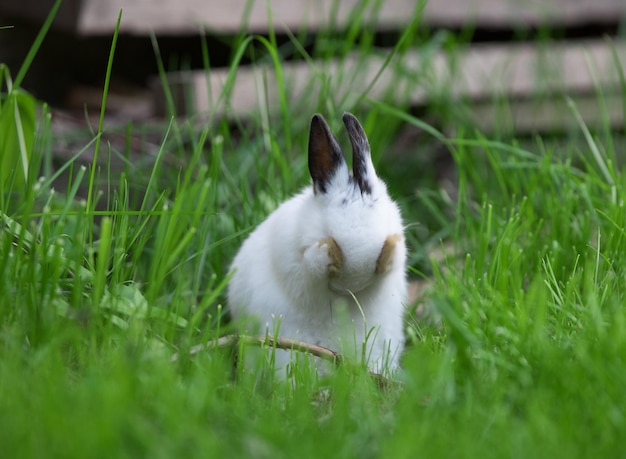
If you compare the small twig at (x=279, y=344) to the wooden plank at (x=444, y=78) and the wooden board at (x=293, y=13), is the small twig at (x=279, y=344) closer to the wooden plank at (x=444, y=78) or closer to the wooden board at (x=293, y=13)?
the wooden plank at (x=444, y=78)

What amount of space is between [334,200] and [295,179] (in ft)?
3.15

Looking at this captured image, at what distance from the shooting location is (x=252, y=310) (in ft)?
7.70

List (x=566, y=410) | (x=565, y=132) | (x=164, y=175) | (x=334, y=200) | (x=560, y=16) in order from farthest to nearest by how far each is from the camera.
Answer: (x=560, y=16) → (x=565, y=132) → (x=164, y=175) → (x=334, y=200) → (x=566, y=410)

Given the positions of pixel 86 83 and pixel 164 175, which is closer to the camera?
pixel 164 175

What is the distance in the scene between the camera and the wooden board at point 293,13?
3.79 m

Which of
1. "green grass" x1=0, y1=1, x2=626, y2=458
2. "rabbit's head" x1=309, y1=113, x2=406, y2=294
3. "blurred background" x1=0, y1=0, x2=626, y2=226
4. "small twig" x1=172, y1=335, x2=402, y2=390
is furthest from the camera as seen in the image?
"blurred background" x1=0, y1=0, x2=626, y2=226

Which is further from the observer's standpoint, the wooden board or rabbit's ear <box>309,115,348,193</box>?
the wooden board

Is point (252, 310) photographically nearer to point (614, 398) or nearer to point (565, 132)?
point (614, 398)

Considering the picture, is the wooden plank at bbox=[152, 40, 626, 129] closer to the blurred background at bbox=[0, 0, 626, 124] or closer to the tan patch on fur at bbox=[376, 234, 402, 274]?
the blurred background at bbox=[0, 0, 626, 124]

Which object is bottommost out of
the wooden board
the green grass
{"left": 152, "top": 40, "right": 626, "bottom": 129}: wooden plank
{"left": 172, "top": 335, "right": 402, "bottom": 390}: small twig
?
{"left": 172, "top": 335, "right": 402, "bottom": 390}: small twig

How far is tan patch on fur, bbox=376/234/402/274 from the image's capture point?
2160 millimetres

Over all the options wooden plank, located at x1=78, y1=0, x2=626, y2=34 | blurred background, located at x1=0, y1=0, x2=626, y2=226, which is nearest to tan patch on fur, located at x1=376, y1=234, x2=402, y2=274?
blurred background, located at x1=0, y1=0, x2=626, y2=226

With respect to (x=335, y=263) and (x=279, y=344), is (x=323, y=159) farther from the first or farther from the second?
(x=279, y=344)

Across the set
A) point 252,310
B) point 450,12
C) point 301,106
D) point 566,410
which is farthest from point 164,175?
point 566,410
